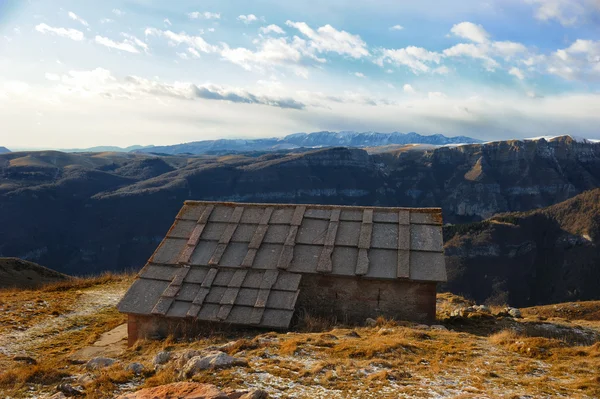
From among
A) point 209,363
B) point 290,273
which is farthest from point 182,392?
point 290,273

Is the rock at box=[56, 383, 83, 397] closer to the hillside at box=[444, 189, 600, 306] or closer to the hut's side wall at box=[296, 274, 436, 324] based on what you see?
the hut's side wall at box=[296, 274, 436, 324]

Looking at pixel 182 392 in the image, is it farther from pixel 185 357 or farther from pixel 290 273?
pixel 290 273

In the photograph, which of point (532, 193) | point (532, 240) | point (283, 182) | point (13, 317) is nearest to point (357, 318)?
point (13, 317)

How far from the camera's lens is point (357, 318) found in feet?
41.4

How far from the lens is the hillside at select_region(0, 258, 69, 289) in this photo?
80.5ft

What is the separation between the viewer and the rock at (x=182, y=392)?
6.02m

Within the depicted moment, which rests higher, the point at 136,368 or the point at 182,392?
the point at 182,392

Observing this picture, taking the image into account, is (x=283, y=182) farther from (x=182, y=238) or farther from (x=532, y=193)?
(x=182, y=238)

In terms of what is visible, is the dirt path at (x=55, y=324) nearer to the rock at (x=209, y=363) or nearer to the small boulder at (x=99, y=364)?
the small boulder at (x=99, y=364)

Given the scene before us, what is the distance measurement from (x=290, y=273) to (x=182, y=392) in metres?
6.77

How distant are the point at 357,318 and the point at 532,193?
8322 inches

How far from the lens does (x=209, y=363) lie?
26.1ft

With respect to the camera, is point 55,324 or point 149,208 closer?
point 55,324

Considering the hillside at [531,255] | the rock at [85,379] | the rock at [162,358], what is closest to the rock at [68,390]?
the rock at [85,379]
